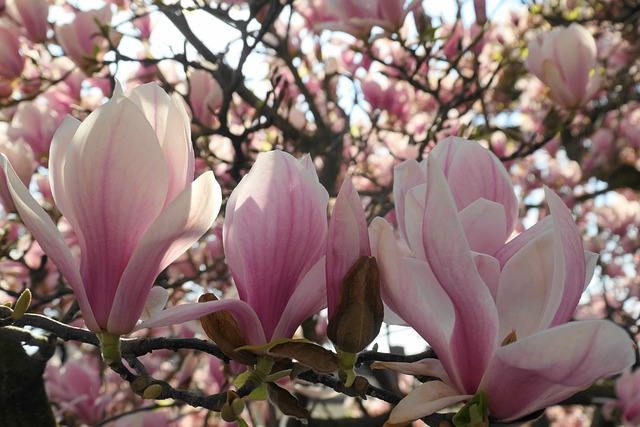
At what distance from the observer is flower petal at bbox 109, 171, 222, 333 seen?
22.0 inches

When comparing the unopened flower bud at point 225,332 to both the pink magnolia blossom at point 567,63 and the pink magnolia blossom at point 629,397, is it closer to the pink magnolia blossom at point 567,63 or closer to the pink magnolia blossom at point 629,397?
the pink magnolia blossom at point 567,63

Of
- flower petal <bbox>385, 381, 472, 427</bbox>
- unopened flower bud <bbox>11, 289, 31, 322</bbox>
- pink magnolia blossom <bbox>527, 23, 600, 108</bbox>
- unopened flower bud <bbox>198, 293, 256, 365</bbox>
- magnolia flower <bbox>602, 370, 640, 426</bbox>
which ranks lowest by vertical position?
magnolia flower <bbox>602, 370, 640, 426</bbox>

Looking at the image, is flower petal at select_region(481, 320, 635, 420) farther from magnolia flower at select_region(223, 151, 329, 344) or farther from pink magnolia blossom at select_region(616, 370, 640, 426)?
pink magnolia blossom at select_region(616, 370, 640, 426)

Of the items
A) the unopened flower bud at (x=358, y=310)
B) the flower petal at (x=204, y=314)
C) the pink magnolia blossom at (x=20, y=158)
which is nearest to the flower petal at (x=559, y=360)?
the unopened flower bud at (x=358, y=310)

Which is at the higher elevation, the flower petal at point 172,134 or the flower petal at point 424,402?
the flower petal at point 172,134

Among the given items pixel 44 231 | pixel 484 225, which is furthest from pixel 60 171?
pixel 484 225

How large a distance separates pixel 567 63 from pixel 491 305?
167cm

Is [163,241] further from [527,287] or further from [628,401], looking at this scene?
[628,401]

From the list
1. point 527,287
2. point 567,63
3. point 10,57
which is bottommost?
point 527,287

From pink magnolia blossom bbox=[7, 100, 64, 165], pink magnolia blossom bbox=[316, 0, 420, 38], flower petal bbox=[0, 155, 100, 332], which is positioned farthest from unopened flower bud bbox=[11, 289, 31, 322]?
pink magnolia blossom bbox=[7, 100, 64, 165]

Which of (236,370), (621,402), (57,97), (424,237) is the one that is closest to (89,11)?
(57,97)

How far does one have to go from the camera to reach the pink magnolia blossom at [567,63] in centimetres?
194

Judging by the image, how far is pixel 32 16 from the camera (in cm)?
229

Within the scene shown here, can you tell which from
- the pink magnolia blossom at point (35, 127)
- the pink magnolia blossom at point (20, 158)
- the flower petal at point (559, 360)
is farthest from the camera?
the pink magnolia blossom at point (35, 127)
